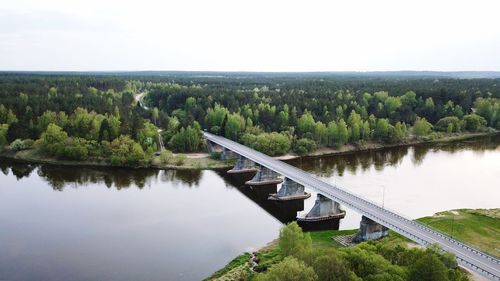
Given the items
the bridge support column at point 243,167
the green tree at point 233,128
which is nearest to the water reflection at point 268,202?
the bridge support column at point 243,167

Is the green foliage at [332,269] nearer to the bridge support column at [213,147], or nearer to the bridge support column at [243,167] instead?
the bridge support column at [243,167]

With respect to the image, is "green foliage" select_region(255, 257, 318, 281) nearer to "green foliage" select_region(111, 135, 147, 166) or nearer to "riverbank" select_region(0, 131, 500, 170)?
"riverbank" select_region(0, 131, 500, 170)

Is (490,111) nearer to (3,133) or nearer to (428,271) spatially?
(428,271)

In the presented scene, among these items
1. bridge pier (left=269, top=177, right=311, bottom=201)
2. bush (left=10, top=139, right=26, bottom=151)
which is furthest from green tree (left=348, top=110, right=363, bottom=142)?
bush (left=10, top=139, right=26, bottom=151)

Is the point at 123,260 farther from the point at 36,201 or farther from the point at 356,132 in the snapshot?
the point at 356,132

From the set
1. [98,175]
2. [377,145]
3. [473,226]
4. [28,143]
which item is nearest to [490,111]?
[377,145]

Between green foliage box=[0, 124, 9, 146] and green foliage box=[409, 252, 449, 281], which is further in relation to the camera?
green foliage box=[0, 124, 9, 146]
